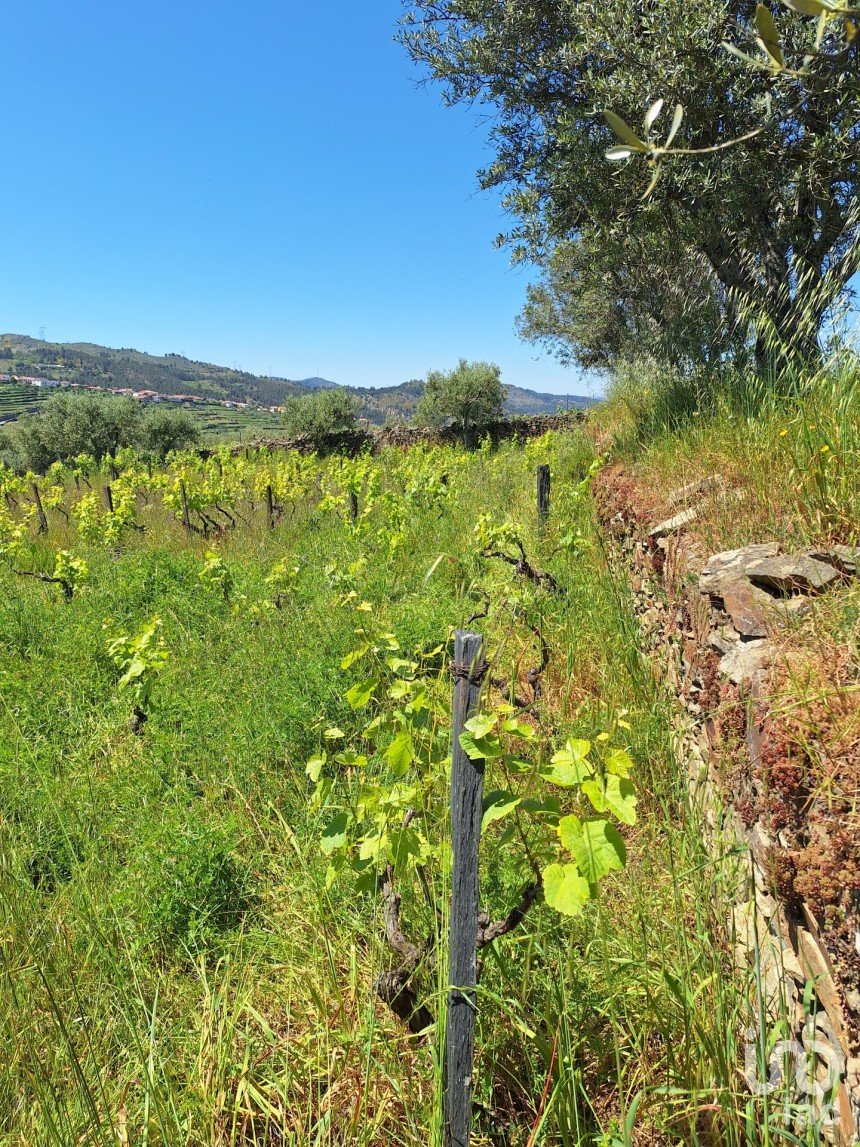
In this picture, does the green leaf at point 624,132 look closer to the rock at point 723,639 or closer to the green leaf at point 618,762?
the green leaf at point 618,762

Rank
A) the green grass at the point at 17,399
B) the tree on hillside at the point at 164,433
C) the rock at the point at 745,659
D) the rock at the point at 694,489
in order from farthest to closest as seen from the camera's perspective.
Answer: the green grass at the point at 17,399 < the tree on hillside at the point at 164,433 < the rock at the point at 694,489 < the rock at the point at 745,659

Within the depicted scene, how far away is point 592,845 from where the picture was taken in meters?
1.34

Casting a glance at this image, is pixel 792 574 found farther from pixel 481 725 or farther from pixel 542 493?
pixel 542 493

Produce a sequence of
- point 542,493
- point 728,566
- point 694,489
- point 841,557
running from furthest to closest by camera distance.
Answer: point 542,493 → point 694,489 → point 728,566 → point 841,557

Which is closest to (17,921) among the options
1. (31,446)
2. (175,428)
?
(175,428)

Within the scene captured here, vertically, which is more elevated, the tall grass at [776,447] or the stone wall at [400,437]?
the stone wall at [400,437]

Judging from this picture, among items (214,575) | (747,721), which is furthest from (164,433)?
(747,721)

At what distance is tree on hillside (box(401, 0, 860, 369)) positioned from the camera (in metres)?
4.73

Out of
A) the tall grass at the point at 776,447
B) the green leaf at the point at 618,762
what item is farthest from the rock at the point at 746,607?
the green leaf at the point at 618,762

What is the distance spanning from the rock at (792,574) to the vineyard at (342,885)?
82 cm

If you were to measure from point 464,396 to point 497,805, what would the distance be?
24580 mm

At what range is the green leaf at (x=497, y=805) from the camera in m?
1.44

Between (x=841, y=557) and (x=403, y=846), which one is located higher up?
(x=841, y=557)

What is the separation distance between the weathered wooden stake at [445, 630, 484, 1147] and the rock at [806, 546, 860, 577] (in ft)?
5.72
